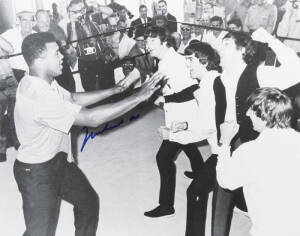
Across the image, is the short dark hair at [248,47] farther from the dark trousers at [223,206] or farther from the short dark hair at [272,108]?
the short dark hair at [272,108]

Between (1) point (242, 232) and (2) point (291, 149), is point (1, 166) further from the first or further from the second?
(2) point (291, 149)

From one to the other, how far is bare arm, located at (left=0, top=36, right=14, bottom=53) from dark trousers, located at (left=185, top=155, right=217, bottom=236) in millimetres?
3528

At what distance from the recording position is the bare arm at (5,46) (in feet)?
15.9

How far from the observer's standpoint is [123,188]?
3.52 metres

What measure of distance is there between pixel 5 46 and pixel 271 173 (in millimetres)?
4309

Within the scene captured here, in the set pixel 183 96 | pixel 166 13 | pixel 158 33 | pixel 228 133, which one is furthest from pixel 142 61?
pixel 228 133

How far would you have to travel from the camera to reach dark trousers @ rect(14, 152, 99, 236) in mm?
2146

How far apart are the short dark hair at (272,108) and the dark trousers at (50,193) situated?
3.90 feet

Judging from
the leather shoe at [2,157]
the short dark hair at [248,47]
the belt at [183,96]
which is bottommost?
Answer: the leather shoe at [2,157]

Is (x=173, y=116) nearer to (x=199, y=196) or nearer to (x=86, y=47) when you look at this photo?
(x=199, y=196)

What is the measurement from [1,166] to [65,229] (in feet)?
5.01

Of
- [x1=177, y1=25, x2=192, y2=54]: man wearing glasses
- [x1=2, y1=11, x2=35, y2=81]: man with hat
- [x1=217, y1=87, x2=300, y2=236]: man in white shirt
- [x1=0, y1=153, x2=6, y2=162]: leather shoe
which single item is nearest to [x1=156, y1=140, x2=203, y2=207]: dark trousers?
[x1=217, y1=87, x2=300, y2=236]: man in white shirt

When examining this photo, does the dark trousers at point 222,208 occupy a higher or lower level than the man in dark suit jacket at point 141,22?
lower

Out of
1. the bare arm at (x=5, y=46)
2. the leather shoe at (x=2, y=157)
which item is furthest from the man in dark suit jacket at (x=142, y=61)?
the leather shoe at (x=2, y=157)
